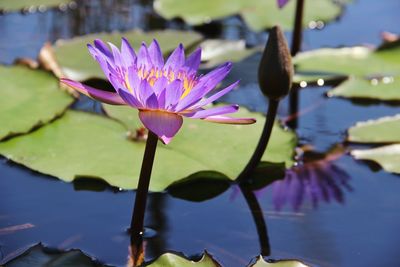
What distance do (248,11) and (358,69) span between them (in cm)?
71

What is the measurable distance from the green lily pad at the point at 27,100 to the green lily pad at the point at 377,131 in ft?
2.72

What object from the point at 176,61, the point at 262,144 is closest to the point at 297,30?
the point at 262,144

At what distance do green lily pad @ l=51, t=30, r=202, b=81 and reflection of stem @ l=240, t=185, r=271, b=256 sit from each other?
796 mm

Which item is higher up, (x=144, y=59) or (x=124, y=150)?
(x=144, y=59)

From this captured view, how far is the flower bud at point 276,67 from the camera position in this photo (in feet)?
5.86

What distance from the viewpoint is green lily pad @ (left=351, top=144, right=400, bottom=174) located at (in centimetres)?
210

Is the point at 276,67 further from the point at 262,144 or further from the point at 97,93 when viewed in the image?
the point at 97,93

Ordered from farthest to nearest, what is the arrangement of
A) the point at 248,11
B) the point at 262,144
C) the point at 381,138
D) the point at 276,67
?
the point at 248,11, the point at 381,138, the point at 262,144, the point at 276,67

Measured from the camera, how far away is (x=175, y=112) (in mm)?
1508

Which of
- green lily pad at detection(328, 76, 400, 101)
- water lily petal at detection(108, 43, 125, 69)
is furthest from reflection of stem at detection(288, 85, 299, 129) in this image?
water lily petal at detection(108, 43, 125, 69)

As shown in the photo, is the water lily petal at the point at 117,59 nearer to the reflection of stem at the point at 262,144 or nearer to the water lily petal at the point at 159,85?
the water lily petal at the point at 159,85

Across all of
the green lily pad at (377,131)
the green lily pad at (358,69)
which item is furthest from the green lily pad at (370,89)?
the green lily pad at (377,131)

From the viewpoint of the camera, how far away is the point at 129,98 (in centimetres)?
146

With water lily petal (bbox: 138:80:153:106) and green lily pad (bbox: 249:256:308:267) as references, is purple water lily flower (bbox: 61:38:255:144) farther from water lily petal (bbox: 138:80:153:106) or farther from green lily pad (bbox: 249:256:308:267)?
green lily pad (bbox: 249:256:308:267)
